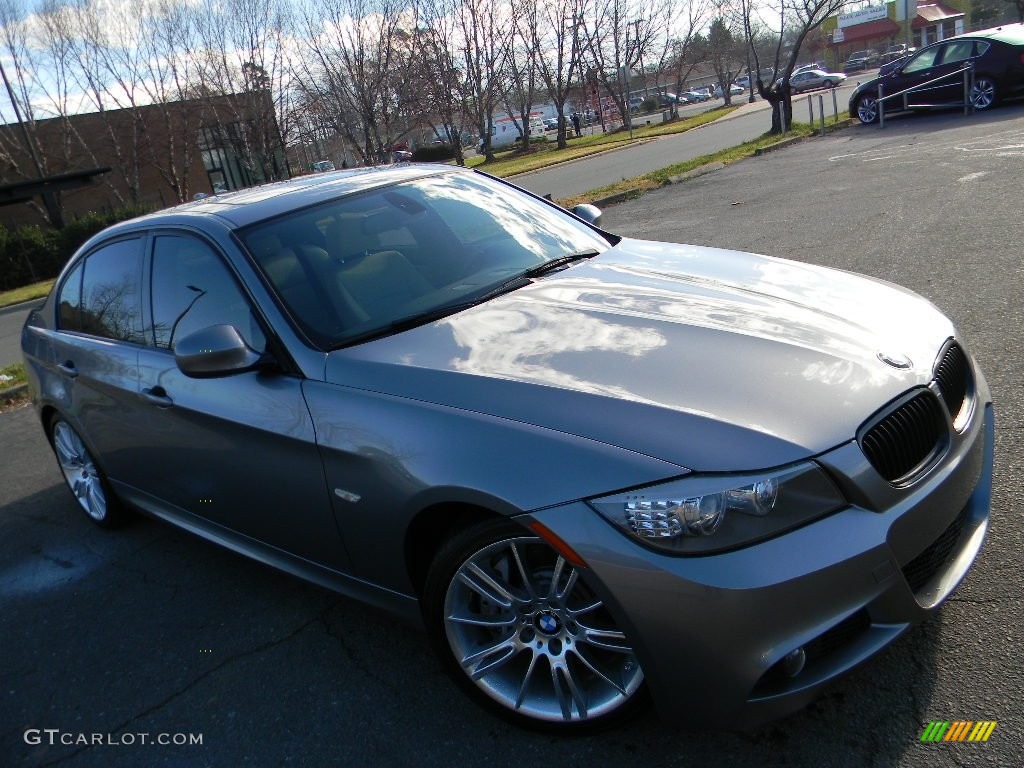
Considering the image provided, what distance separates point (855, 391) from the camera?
7.90 ft

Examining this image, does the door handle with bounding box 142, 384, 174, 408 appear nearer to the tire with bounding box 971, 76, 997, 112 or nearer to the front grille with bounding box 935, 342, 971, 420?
the front grille with bounding box 935, 342, 971, 420

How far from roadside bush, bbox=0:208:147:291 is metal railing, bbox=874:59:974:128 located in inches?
817

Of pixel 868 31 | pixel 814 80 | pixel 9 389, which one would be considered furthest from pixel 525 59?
pixel 868 31

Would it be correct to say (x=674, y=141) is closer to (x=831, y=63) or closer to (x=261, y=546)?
(x=261, y=546)

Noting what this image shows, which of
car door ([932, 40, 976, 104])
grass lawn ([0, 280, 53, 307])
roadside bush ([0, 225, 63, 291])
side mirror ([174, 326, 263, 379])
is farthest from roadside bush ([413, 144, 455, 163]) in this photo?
side mirror ([174, 326, 263, 379])

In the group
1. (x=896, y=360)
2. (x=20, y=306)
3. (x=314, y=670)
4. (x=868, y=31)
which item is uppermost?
(x=868, y=31)

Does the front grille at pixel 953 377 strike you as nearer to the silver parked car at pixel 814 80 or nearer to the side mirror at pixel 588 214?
the side mirror at pixel 588 214

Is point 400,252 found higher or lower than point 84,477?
higher

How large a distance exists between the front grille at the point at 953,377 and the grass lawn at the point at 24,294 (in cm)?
2201

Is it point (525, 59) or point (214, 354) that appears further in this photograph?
point (525, 59)

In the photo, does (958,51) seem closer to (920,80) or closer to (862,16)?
(920,80)

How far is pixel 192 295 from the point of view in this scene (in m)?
3.63

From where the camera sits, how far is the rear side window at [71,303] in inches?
Result: 178

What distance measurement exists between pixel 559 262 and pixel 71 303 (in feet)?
9.03
